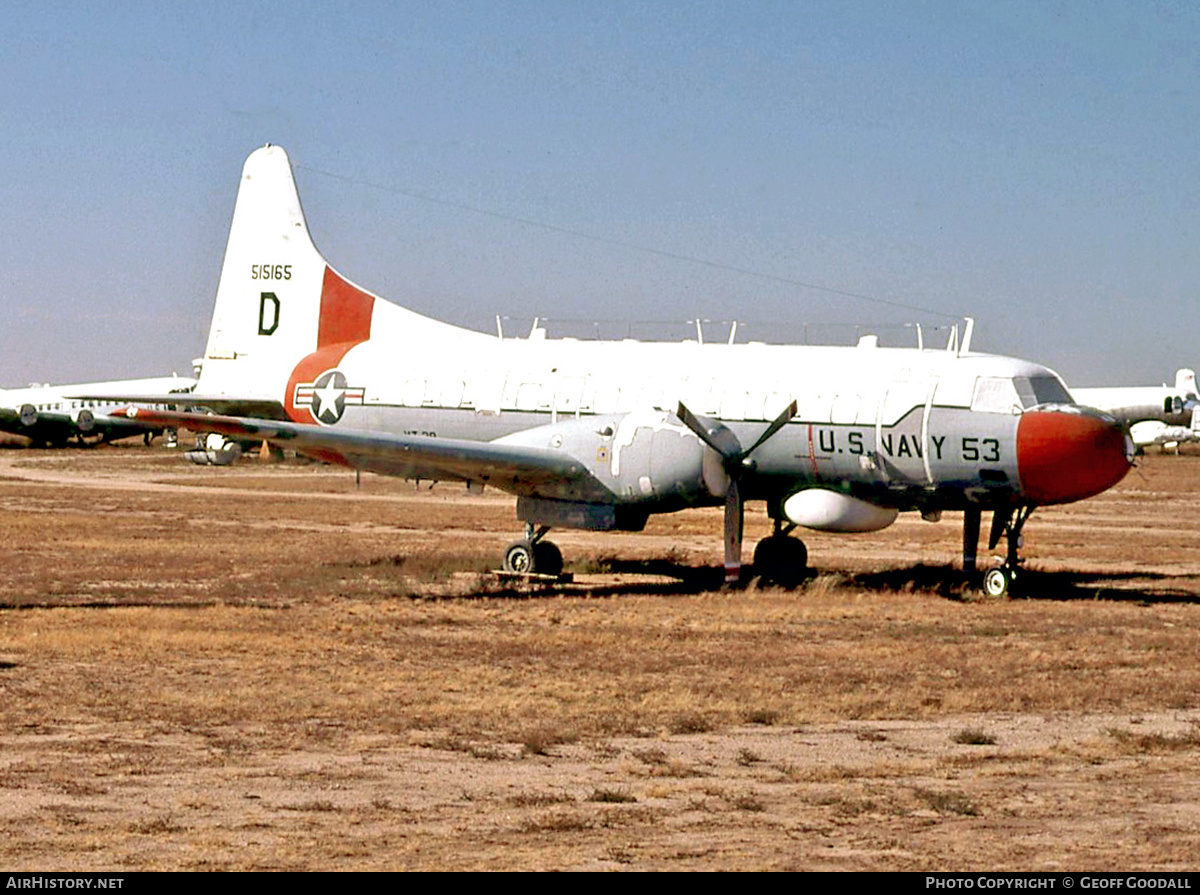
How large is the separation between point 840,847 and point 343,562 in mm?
24180

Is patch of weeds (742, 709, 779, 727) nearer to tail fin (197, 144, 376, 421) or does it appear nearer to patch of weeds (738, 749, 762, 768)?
patch of weeds (738, 749, 762, 768)

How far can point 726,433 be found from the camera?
2792cm

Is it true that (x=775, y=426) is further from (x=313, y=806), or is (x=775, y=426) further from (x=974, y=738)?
(x=313, y=806)

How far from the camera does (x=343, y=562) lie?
1346 inches

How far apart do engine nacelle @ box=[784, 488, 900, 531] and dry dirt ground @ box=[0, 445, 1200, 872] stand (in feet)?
3.98

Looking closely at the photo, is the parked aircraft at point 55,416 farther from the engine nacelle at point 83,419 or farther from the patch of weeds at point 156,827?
the patch of weeds at point 156,827

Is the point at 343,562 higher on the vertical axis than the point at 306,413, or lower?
lower

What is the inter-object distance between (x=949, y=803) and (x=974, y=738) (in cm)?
308

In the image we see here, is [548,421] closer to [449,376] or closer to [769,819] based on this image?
[449,376]

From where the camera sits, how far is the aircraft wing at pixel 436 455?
2644 centimetres

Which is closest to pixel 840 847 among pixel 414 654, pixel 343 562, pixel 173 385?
pixel 414 654

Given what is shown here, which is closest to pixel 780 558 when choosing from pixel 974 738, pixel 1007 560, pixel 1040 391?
pixel 1007 560

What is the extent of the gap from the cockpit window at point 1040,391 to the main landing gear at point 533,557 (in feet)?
26.2

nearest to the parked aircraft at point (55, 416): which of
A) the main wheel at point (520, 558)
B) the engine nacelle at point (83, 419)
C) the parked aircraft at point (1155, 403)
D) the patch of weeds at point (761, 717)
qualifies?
the engine nacelle at point (83, 419)
